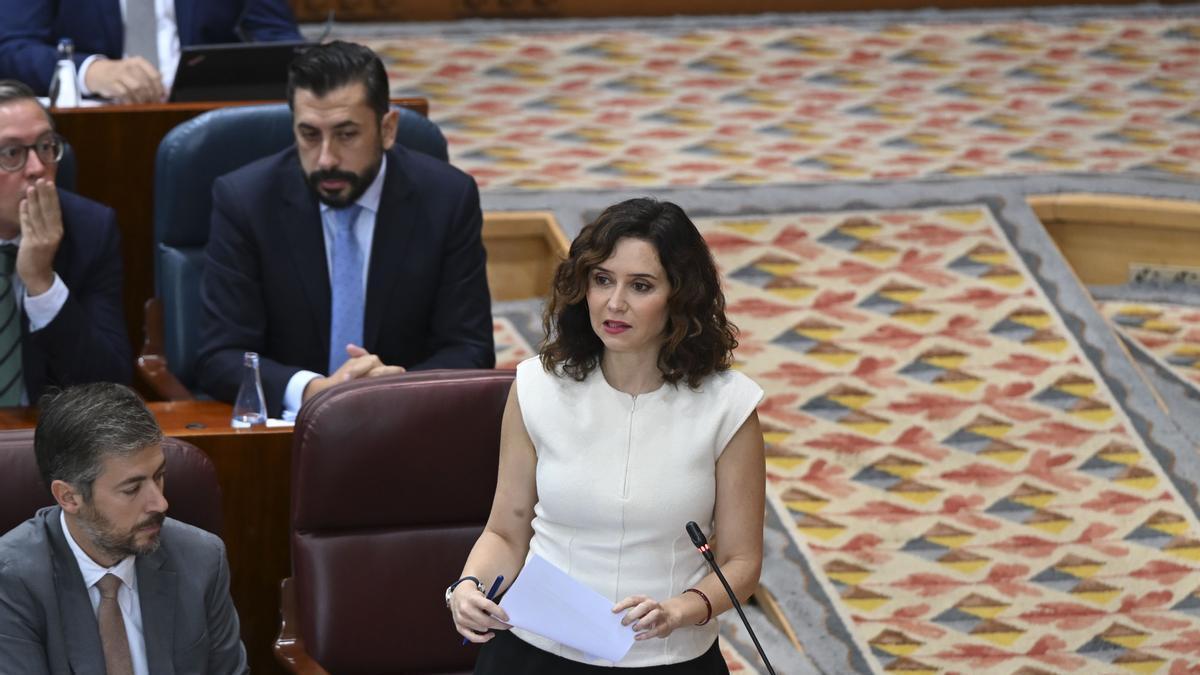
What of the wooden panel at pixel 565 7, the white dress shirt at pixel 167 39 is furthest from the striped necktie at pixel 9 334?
the wooden panel at pixel 565 7

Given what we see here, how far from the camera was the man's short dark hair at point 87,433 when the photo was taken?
50.6 inches

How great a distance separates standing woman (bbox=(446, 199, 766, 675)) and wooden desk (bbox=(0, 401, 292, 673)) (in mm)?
339

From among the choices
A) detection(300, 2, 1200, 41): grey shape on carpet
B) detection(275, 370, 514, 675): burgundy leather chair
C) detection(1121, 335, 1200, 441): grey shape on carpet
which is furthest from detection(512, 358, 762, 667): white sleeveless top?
detection(300, 2, 1200, 41): grey shape on carpet

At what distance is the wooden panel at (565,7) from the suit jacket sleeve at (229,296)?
2076 millimetres

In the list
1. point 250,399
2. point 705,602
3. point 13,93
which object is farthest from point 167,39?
point 705,602

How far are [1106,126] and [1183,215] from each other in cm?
49

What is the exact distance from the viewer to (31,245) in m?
1.71

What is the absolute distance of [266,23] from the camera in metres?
2.42

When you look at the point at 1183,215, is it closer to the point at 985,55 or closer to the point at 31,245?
the point at 985,55

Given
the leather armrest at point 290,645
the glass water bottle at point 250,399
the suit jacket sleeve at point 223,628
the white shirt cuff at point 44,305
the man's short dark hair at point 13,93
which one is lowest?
the leather armrest at point 290,645

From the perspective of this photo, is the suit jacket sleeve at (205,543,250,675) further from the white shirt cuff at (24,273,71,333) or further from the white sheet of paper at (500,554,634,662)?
the white shirt cuff at (24,273,71,333)

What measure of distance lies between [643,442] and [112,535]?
15.4 inches

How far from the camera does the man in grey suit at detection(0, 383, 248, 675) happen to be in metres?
1.28

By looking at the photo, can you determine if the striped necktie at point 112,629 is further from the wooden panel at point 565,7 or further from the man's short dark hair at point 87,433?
the wooden panel at point 565,7
